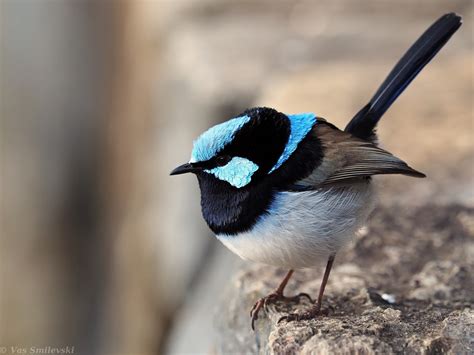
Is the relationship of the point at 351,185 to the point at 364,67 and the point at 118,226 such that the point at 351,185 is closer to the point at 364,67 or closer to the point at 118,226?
the point at 364,67

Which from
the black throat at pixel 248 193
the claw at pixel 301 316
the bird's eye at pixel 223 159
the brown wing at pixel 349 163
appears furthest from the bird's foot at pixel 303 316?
the bird's eye at pixel 223 159

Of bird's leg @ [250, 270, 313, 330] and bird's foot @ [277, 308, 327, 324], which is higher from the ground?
bird's foot @ [277, 308, 327, 324]

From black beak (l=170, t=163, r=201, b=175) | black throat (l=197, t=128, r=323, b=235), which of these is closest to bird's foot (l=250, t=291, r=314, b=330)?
black throat (l=197, t=128, r=323, b=235)

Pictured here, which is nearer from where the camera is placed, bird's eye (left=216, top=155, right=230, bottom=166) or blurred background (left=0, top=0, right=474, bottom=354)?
bird's eye (left=216, top=155, right=230, bottom=166)

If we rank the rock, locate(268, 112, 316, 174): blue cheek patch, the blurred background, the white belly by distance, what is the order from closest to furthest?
the rock
the white belly
locate(268, 112, 316, 174): blue cheek patch
the blurred background

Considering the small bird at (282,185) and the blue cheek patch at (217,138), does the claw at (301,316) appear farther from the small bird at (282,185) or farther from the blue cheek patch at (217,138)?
the blue cheek patch at (217,138)

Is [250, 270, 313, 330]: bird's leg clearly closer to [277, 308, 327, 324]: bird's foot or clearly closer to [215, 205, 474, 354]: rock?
[215, 205, 474, 354]: rock
